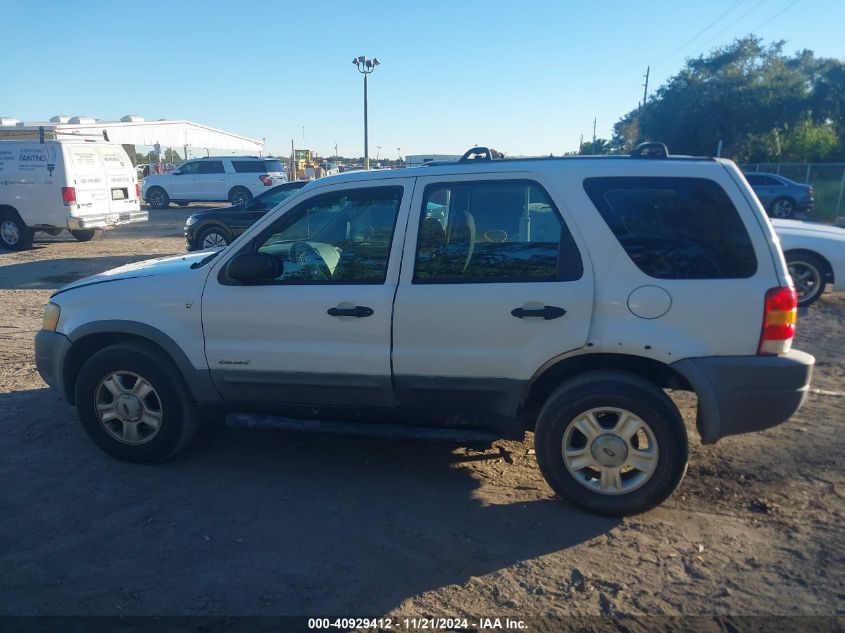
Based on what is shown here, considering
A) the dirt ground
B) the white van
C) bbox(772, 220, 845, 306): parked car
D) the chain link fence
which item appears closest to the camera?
the dirt ground

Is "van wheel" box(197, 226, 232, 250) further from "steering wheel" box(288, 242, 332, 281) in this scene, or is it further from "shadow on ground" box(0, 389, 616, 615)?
"steering wheel" box(288, 242, 332, 281)

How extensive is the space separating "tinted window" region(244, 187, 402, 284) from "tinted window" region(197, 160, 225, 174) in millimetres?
22907

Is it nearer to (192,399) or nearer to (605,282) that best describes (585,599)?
(605,282)

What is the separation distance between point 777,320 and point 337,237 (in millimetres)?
2506

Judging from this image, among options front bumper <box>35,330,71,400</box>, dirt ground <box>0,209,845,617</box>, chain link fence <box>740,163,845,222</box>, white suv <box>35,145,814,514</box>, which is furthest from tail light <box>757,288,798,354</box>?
chain link fence <box>740,163,845,222</box>

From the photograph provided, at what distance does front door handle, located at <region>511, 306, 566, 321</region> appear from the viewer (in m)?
3.61

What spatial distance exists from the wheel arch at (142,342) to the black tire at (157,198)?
78.5 feet

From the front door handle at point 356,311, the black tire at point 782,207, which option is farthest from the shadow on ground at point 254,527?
the black tire at point 782,207

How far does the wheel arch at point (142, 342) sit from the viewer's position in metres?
4.20

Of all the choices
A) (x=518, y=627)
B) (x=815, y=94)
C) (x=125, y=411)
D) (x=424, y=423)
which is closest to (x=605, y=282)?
(x=424, y=423)

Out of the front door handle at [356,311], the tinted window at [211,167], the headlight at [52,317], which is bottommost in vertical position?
the headlight at [52,317]

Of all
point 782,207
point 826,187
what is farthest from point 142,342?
point 826,187

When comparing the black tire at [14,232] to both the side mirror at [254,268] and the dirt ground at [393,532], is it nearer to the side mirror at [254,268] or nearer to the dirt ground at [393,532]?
the dirt ground at [393,532]

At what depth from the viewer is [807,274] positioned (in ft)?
28.9
